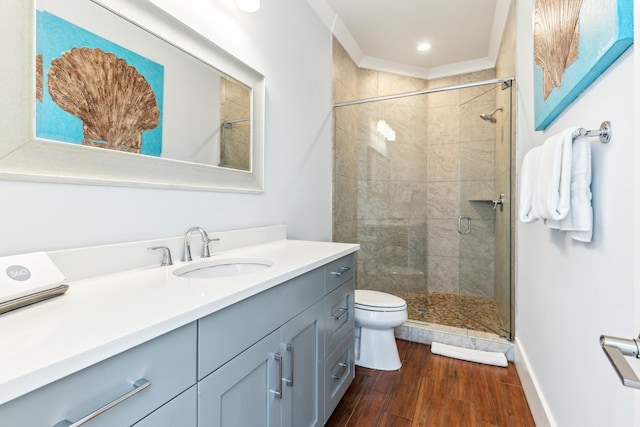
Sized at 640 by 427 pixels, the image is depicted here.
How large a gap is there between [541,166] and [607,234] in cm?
33

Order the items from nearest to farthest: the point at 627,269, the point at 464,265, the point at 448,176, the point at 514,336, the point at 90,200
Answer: the point at 627,269 < the point at 90,200 < the point at 514,336 < the point at 464,265 < the point at 448,176

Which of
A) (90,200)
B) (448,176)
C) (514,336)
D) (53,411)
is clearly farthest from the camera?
(448,176)

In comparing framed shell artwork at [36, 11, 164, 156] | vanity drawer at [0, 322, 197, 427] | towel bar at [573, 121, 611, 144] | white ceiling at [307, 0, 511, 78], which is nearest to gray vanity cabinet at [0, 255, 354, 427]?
vanity drawer at [0, 322, 197, 427]

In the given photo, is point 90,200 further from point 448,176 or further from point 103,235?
point 448,176

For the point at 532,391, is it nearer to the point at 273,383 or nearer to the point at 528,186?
the point at 528,186

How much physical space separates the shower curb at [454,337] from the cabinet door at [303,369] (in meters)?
1.27

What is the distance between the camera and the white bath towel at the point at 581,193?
876 mm

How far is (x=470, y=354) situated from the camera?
208 centimetres

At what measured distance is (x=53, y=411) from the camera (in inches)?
18.0

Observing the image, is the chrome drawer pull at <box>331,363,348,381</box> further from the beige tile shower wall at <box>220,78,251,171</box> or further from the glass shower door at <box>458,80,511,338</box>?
the glass shower door at <box>458,80,511,338</box>

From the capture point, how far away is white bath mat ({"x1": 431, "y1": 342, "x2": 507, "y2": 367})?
2002mm

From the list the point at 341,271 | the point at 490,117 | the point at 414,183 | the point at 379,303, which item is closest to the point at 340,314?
the point at 341,271

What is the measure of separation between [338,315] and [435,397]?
2.53ft

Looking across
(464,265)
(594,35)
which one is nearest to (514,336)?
(464,265)
